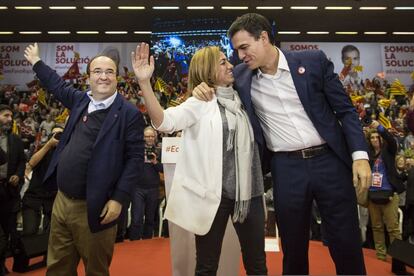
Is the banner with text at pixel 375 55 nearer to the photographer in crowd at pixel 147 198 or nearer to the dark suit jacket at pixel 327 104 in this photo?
the photographer in crowd at pixel 147 198

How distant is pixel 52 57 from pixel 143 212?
1209cm

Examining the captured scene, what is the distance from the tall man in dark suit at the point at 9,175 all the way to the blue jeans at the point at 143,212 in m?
1.58

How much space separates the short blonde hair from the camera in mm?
2051

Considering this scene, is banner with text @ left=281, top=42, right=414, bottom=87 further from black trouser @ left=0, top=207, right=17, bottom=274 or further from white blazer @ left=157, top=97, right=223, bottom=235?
white blazer @ left=157, top=97, right=223, bottom=235

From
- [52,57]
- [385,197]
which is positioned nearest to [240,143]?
[385,197]

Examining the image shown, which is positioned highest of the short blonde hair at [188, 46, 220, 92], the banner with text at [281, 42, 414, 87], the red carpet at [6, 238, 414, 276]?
the banner with text at [281, 42, 414, 87]

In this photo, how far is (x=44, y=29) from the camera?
1488cm

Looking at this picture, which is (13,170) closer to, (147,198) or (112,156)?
(147,198)

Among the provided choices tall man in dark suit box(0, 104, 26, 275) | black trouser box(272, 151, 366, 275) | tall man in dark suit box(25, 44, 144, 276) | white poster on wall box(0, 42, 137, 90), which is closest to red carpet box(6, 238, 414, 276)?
tall man in dark suit box(0, 104, 26, 275)

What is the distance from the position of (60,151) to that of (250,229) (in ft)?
3.95

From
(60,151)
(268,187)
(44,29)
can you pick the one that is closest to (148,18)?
(44,29)

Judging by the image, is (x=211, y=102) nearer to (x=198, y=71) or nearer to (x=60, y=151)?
(x=198, y=71)

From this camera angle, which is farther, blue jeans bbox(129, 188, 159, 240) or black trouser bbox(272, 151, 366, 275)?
blue jeans bbox(129, 188, 159, 240)

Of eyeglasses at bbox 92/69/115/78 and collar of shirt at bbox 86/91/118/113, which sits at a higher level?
eyeglasses at bbox 92/69/115/78
